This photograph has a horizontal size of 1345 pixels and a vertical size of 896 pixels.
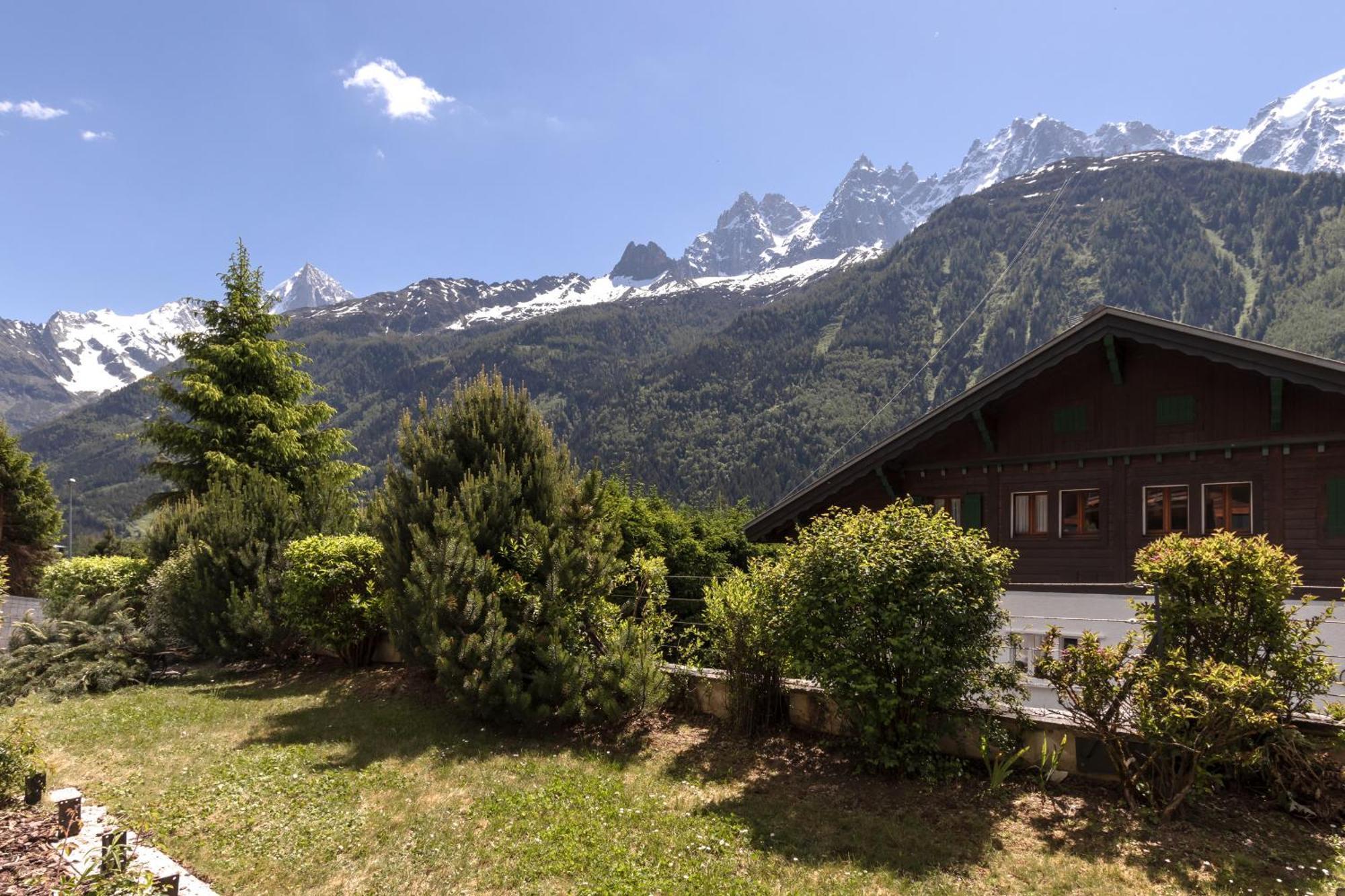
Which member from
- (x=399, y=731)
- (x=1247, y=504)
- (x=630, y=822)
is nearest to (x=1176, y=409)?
(x=1247, y=504)

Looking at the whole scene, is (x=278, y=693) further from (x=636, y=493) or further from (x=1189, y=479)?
(x=1189, y=479)

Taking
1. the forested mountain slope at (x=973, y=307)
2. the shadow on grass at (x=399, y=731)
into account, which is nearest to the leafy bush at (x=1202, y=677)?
the shadow on grass at (x=399, y=731)

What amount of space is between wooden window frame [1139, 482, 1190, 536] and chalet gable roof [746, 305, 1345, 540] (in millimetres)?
3084

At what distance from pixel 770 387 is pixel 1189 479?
15279 cm

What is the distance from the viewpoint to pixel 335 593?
13.8m

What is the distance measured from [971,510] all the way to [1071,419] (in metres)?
3.28

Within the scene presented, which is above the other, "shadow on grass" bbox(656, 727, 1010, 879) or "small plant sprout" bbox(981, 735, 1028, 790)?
"small plant sprout" bbox(981, 735, 1028, 790)

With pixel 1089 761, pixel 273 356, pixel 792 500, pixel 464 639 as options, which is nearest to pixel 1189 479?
pixel 792 500

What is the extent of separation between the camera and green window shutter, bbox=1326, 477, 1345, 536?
14789mm

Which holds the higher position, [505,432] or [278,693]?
[505,432]

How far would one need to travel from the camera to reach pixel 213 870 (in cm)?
613

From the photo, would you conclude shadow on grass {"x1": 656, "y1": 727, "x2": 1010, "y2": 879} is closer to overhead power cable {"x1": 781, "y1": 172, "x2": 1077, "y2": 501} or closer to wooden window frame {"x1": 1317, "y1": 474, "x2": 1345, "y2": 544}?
wooden window frame {"x1": 1317, "y1": 474, "x2": 1345, "y2": 544}

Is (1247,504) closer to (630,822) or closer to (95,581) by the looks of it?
(630,822)

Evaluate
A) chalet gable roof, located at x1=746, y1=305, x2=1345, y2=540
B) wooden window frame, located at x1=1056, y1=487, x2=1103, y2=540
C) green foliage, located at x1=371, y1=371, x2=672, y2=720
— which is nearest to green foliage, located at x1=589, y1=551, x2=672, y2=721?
green foliage, located at x1=371, y1=371, x2=672, y2=720
